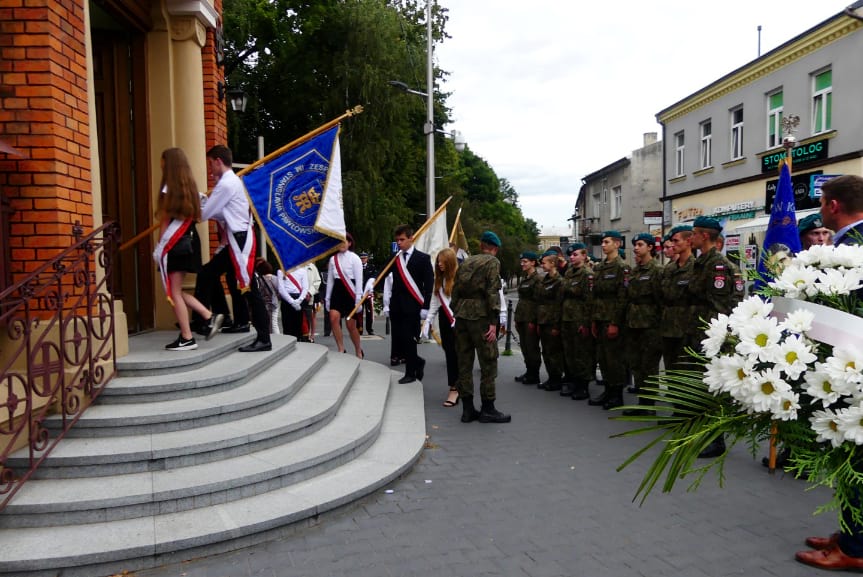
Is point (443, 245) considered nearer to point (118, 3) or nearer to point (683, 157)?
point (118, 3)

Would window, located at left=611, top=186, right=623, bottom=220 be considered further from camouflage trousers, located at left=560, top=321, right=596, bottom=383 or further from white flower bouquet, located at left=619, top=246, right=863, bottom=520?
white flower bouquet, located at left=619, top=246, right=863, bottom=520

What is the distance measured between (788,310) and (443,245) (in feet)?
27.2

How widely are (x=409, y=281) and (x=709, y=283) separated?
387 centimetres

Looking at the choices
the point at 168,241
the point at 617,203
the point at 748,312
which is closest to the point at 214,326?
the point at 168,241

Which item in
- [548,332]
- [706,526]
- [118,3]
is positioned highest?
[118,3]

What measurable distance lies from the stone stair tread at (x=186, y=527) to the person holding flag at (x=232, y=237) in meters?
2.17

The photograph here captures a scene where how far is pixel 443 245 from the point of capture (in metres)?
10.7

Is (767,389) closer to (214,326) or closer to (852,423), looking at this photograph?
(852,423)

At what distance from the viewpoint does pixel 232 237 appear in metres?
6.36

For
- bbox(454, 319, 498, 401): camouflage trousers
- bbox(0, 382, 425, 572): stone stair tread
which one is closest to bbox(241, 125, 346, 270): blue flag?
bbox(454, 319, 498, 401): camouflage trousers

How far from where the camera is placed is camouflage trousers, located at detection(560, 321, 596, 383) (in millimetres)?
8398

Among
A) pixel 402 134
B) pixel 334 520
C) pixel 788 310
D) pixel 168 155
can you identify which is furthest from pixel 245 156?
pixel 788 310

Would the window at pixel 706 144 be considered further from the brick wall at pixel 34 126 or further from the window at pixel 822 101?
the brick wall at pixel 34 126

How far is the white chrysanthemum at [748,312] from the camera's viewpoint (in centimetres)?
241
